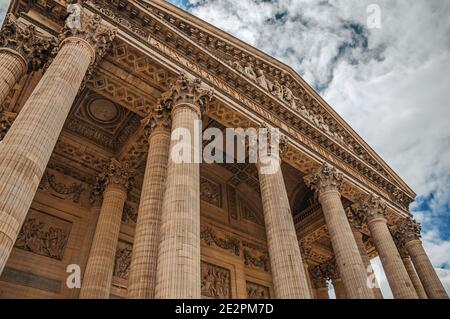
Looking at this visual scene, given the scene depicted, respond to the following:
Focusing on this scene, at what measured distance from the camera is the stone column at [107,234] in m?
9.37

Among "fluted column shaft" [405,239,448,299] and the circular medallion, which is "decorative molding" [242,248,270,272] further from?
the circular medallion

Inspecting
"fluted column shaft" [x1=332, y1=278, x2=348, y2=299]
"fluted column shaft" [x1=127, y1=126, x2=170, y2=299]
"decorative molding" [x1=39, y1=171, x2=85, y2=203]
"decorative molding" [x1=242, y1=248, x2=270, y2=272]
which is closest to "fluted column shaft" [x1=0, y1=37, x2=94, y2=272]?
"fluted column shaft" [x1=127, y1=126, x2=170, y2=299]

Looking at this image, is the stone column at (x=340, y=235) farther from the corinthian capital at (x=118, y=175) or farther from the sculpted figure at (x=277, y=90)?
the corinthian capital at (x=118, y=175)

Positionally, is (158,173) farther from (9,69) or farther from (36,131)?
(9,69)

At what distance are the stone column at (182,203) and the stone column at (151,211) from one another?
0.59 m

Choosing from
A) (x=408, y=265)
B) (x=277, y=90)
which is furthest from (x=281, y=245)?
(x=408, y=265)

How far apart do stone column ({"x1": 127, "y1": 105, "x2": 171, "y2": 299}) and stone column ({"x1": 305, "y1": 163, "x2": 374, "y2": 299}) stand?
21.3ft

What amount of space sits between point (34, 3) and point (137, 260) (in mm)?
6962

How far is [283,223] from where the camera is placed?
9523 millimetres

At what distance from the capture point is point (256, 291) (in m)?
15.0

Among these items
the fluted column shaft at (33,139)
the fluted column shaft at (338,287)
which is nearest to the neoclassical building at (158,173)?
the fluted column shaft at (33,139)

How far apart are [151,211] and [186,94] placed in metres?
3.58

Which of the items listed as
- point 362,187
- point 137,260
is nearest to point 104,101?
point 137,260
